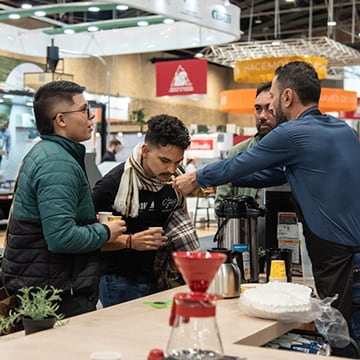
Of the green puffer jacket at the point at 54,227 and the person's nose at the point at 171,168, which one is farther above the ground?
the person's nose at the point at 171,168

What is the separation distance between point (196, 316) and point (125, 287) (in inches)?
69.7

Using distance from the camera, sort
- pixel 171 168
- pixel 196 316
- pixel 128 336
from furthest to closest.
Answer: pixel 171 168 → pixel 128 336 → pixel 196 316

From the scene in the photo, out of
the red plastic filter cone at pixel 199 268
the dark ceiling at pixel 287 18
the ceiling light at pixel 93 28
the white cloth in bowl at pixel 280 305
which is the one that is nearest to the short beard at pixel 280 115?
the white cloth in bowl at pixel 280 305

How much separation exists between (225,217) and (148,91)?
19.0 metres

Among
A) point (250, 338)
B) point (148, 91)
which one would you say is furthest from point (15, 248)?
point (148, 91)

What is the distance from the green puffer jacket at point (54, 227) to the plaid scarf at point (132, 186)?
0.42 m

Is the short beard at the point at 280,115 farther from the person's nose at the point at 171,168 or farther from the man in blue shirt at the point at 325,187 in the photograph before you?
the person's nose at the point at 171,168

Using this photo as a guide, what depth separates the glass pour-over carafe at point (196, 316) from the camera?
1.50m

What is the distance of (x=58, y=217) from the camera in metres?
2.51

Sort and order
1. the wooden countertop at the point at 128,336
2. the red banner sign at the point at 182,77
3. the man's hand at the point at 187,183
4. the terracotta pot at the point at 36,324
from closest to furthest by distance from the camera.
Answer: the wooden countertop at the point at 128,336, the terracotta pot at the point at 36,324, the man's hand at the point at 187,183, the red banner sign at the point at 182,77

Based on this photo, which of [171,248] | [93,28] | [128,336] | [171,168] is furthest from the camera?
[93,28]

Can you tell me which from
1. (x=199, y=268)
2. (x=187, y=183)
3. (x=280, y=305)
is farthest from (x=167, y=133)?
(x=199, y=268)

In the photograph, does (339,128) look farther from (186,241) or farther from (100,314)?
(100,314)

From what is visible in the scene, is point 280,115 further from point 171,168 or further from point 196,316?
point 196,316
